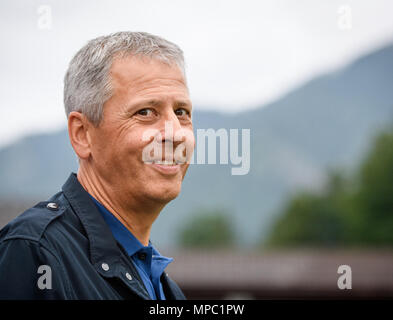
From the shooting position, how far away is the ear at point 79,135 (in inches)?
88.4

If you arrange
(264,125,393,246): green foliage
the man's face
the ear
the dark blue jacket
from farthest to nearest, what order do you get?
(264,125,393,246): green foliage → the ear → the man's face → the dark blue jacket

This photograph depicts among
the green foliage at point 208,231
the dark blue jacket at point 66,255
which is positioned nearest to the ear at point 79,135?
the dark blue jacket at point 66,255

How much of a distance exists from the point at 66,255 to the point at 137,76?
85 centimetres

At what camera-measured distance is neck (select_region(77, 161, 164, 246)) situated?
2.25 meters

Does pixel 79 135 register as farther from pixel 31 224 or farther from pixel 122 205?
pixel 31 224

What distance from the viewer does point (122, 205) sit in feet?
7.39

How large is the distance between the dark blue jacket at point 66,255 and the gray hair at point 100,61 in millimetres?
360

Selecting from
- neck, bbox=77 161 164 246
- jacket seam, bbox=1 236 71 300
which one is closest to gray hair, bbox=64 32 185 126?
neck, bbox=77 161 164 246

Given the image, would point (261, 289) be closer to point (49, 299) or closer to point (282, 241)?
point (49, 299)

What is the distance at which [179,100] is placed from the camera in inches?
89.5

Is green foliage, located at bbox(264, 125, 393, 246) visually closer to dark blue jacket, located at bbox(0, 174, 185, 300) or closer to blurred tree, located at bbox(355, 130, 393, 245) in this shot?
blurred tree, located at bbox(355, 130, 393, 245)

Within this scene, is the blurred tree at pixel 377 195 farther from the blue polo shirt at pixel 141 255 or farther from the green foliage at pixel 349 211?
the blue polo shirt at pixel 141 255

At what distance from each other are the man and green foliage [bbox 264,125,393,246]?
45084 millimetres
